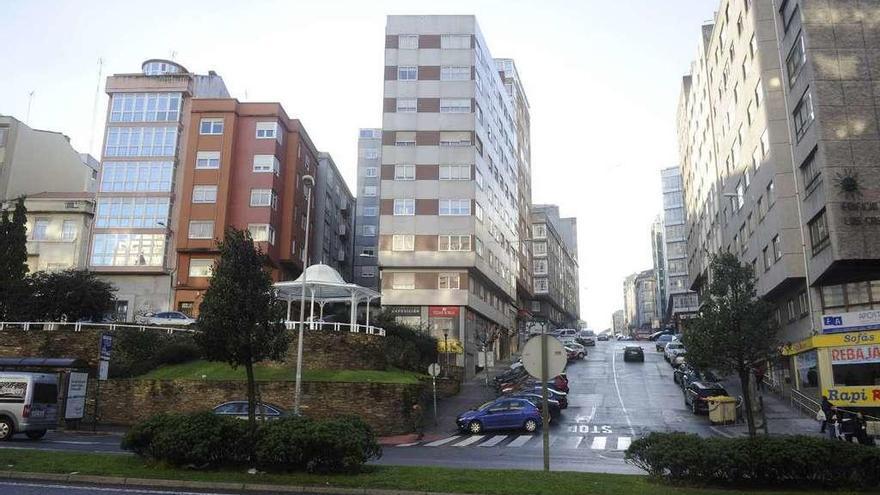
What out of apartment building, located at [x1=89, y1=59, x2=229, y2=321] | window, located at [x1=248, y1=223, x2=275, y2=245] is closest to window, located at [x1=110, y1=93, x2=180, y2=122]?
apartment building, located at [x1=89, y1=59, x2=229, y2=321]

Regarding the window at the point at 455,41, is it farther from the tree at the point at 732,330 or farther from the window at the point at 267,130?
the tree at the point at 732,330

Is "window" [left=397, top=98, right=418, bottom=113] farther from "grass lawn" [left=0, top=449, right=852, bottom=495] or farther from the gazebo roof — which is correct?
"grass lawn" [left=0, top=449, right=852, bottom=495]

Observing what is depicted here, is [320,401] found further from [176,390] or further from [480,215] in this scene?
[480,215]

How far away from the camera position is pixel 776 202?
34.5 meters

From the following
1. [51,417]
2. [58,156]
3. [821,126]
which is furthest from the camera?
[58,156]

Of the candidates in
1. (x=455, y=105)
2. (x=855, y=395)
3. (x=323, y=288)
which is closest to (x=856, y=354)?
(x=855, y=395)

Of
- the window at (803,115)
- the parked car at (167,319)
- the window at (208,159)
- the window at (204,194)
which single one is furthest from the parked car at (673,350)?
the window at (208,159)

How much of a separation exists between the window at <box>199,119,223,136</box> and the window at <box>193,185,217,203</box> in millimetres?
4766

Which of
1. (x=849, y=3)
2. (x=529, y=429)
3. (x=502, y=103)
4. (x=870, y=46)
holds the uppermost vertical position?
(x=502, y=103)

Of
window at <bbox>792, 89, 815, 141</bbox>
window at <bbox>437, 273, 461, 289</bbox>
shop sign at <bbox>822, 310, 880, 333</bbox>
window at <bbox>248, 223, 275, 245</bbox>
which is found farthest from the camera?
window at <bbox>437, 273, 461, 289</bbox>

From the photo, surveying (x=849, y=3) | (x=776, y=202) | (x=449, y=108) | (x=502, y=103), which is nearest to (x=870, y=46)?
(x=849, y=3)

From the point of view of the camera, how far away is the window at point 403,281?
55.1 m

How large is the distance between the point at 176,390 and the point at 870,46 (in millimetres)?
34905

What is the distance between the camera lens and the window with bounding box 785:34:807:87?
105ft
